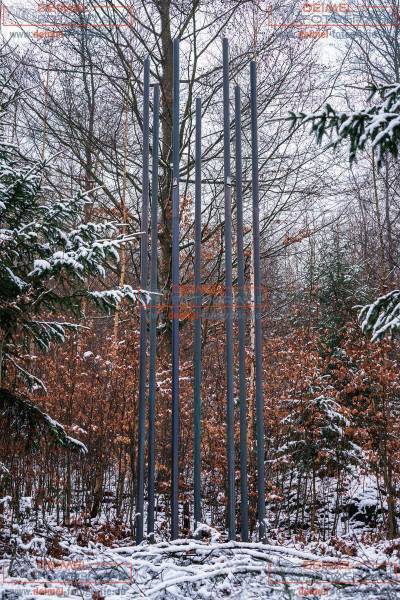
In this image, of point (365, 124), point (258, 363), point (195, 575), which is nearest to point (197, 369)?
point (258, 363)

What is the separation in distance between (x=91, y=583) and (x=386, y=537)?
4.91 meters

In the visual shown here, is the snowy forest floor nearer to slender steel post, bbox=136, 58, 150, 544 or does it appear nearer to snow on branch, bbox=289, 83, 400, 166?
slender steel post, bbox=136, 58, 150, 544

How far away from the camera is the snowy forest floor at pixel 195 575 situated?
3.21 m

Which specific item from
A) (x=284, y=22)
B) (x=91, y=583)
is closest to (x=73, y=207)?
(x=91, y=583)

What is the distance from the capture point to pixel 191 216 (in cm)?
909

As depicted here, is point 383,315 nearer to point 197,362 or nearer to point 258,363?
point 258,363

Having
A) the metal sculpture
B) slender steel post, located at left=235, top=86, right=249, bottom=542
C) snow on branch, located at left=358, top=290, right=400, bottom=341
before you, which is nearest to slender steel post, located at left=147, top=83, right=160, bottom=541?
the metal sculpture

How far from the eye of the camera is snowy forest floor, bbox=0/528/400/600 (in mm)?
3215

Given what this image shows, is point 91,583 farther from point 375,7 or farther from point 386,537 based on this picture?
point 375,7

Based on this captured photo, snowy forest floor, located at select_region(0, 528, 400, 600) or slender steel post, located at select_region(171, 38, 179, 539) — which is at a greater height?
slender steel post, located at select_region(171, 38, 179, 539)

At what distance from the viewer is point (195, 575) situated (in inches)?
129

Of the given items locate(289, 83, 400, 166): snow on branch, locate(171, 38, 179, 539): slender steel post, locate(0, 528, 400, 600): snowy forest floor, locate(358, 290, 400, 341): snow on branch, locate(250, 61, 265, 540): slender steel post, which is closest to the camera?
locate(0, 528, 400, 600): snowy forest floor

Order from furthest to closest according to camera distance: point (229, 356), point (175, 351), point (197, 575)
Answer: point (229, 356), point (175, 351), point (197, 575)

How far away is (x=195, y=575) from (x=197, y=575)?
0.06 ft
